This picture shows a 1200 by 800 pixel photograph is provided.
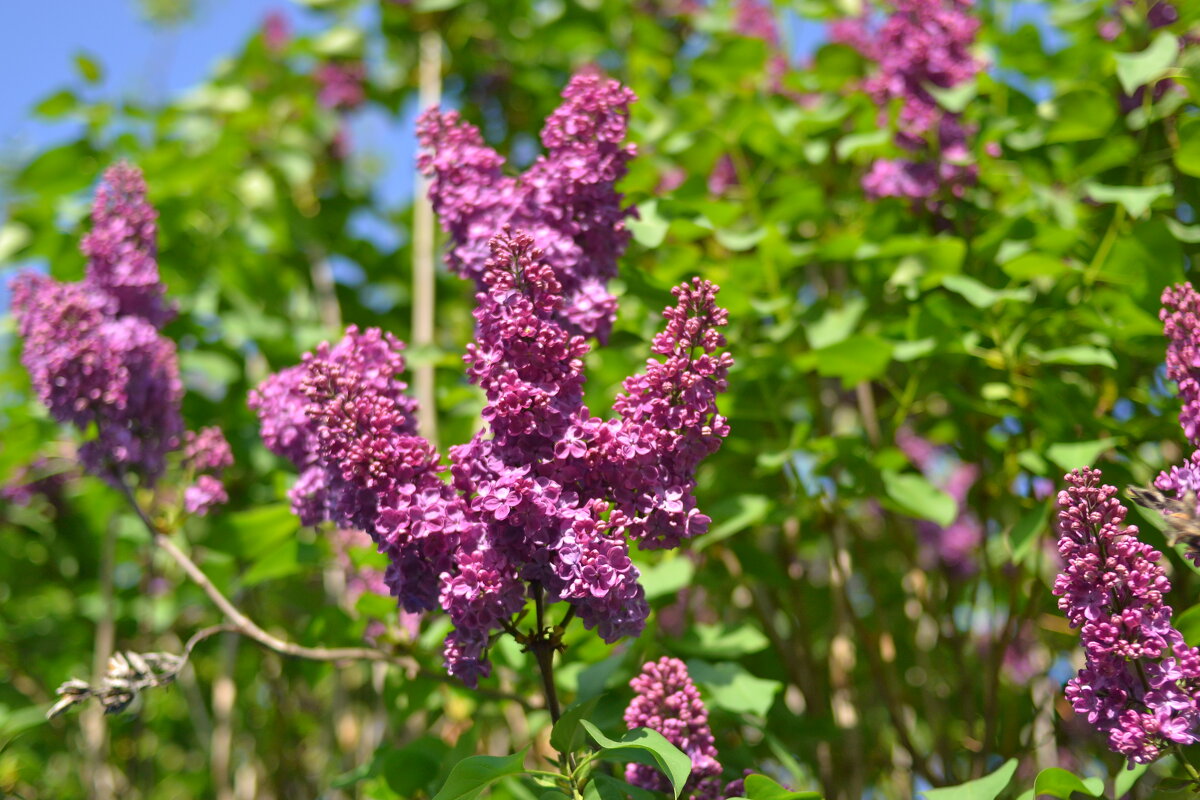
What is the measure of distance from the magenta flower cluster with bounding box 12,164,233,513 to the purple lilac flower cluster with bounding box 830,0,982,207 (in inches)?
62.7

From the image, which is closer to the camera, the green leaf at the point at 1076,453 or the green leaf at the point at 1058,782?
the green leaf at the point at 1058,782

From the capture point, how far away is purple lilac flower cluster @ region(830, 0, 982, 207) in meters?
2.30

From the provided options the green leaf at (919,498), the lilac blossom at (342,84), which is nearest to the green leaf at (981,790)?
the green leaf at (919,498)

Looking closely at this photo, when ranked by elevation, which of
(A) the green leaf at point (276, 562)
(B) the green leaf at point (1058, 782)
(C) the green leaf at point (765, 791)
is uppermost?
(C) the green leaf at point (765, 791)

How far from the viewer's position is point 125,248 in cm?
216

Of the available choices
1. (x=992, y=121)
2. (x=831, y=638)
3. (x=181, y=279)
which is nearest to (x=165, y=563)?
(x=181, y=279)

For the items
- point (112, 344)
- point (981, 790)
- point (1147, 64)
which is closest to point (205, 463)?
point (112, 344)

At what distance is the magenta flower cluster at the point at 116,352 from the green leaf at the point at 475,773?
1.00 metres

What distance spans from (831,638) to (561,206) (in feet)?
4.64

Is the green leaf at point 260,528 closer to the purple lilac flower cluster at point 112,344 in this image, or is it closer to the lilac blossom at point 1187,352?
the purple lilac flower cluster at point 112,344

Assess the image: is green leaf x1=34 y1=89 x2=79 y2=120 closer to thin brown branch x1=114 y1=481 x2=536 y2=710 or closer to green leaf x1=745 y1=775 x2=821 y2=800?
thin brown branch x1=114 y1=481 x2=536 y2=710

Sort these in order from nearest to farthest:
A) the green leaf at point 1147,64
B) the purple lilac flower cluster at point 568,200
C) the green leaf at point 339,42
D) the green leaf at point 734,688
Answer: the purple lilac flower cluster at point 568,200
the green leaf at point 734,688
the green leaf at point 1147,64
the green leaf at point 339,42

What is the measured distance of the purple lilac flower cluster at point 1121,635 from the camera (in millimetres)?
1263

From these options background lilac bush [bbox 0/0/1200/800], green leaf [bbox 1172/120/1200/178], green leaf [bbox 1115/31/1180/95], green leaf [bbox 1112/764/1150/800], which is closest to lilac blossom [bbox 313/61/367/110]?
background lilac bush [bbox 0/0/1200/800]
